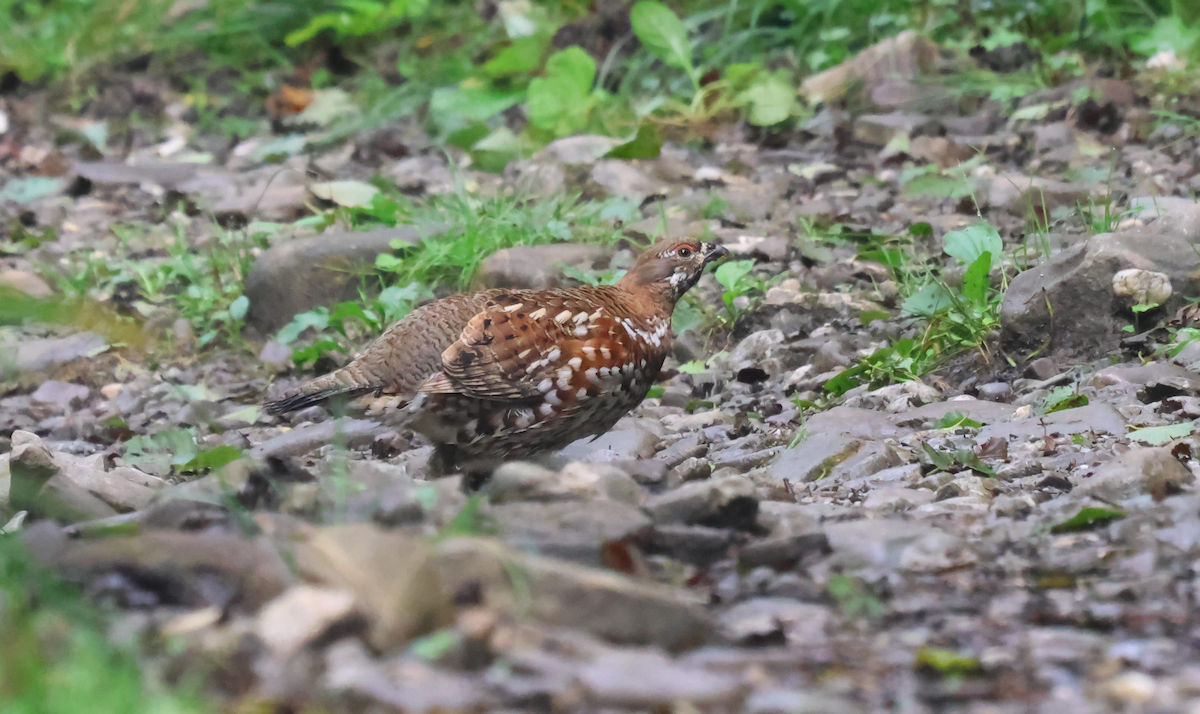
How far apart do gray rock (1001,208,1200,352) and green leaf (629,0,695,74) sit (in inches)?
152

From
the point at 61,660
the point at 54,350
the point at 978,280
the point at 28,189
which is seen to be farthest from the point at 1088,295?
the point at 28,189

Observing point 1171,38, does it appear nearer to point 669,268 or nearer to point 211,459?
point 669,268

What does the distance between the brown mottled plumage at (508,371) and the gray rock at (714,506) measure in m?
1.56

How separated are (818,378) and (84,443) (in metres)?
3.14

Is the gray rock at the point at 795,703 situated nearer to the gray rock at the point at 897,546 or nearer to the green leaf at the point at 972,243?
the gray rock at the point at 897,546

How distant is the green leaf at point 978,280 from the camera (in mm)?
5180

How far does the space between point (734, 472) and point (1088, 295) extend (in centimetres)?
170

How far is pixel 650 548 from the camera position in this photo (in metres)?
2.98

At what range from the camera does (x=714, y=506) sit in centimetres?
308

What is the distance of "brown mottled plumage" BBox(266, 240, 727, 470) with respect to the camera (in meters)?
4.62

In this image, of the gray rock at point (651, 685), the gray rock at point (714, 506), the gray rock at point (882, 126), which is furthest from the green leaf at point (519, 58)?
the gray rock at point (651, 685)

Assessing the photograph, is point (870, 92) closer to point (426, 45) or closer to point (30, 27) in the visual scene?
point (426, 45)

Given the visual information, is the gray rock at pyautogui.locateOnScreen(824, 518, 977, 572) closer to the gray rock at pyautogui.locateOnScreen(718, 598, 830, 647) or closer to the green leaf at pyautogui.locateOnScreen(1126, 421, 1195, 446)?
the gray rock at pyautogui.locateOnScreen(718, 598, 830, 647)

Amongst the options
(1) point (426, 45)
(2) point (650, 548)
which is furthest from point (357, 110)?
(2) point (650, 548)
